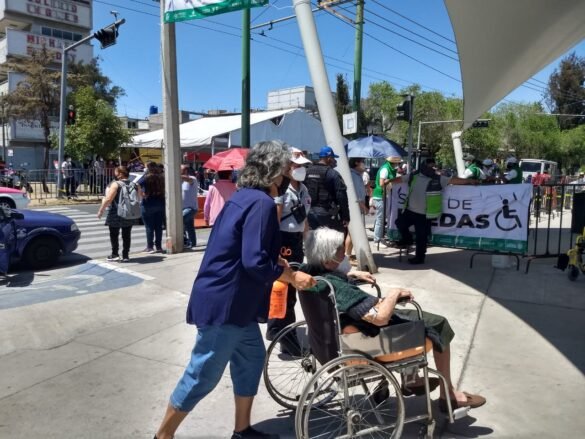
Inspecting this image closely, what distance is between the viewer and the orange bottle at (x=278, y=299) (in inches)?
146

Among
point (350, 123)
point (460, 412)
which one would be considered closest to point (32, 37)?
point (350, 123)

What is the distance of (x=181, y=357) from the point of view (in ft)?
14.9

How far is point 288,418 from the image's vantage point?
352 centimetres

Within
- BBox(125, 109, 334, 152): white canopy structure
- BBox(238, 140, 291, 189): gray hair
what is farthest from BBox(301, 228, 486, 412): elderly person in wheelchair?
BBox(125, 109, 334, 152): white canopy structure

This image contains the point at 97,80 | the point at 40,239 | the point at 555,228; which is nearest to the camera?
the point at 40,239

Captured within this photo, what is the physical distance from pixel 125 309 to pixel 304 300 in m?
3.50

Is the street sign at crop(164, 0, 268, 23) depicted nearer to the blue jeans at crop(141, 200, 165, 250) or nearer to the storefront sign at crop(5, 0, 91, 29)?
the blue jeans at crop(141, 200, 165, 250)

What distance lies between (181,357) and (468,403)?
243 centimetres

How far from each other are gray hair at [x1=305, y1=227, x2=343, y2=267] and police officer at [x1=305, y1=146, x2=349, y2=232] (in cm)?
298

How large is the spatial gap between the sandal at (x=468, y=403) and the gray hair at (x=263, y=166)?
1.79 metres

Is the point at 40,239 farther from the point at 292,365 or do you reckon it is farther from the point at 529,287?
the point at 529,287

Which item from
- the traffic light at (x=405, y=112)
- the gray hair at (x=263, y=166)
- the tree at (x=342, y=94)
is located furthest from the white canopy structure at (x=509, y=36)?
the tree at (x=342, y=94)

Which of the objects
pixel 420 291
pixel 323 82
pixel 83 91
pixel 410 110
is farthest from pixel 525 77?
pixel 83 91

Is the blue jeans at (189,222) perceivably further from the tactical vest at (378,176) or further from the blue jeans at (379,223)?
the tactical vest at (378,176)
